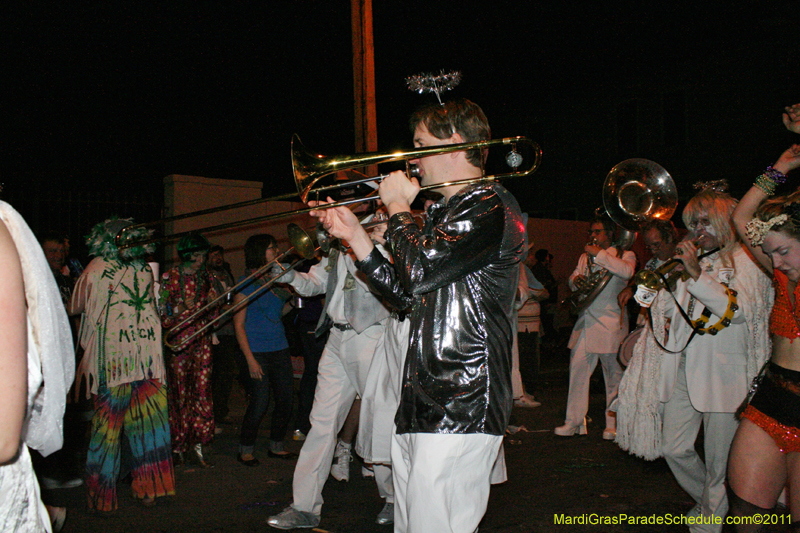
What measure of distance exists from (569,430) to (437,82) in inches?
174

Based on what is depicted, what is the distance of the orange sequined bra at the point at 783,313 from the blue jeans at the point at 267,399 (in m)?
3.81

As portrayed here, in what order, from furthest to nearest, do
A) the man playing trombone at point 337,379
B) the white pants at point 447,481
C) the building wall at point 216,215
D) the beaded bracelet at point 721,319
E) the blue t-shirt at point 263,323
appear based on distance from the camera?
the building wall at point 216,215, the blue t-shirt at point 263,323, the man playing trombone at point 337,379, the beaded bracelet at point 721,319, the white pants at point 447,481

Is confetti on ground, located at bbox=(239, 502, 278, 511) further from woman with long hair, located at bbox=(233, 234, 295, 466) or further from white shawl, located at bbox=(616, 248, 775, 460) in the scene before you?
white shawl, located at bbox=(616, 248, 775, 460)

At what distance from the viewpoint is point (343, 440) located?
192 inches

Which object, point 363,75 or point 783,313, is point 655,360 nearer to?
point 783,313

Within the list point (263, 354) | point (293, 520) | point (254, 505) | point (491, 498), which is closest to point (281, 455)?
point (263, 354)

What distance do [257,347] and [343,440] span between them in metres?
1.14

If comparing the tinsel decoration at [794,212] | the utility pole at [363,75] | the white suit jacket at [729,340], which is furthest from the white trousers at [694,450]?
the utility pole at [363,75]

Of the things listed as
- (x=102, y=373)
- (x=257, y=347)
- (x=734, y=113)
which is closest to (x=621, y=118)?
(x=734, y=113)

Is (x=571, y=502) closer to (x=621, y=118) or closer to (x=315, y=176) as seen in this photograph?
(x=315, y=176)

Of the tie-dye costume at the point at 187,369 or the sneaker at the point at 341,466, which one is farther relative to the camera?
the tie-dye costume at the point at 187,369

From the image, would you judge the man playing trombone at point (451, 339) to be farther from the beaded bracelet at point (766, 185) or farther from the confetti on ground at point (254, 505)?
the confetti on ground at point (254, 505)

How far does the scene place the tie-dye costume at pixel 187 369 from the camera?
5102 millimetres

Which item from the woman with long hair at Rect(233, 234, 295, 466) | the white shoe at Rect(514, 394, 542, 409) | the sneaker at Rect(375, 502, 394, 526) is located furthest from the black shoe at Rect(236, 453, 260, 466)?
the white shoe at Rect(514, 394, 542, 409)
